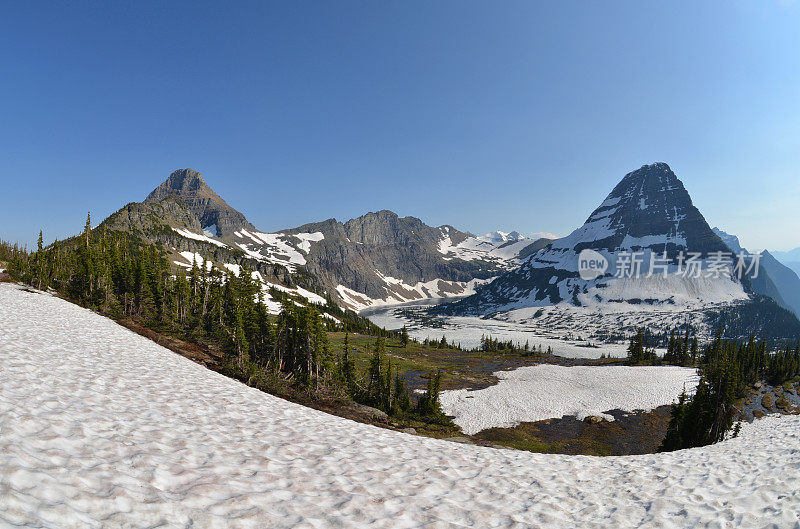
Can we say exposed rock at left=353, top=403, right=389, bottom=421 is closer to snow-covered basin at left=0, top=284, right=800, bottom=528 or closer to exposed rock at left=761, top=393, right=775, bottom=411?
snow-covered basin at left=0, top=284, right=800, bottom=528

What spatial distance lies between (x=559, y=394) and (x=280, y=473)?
8968cm

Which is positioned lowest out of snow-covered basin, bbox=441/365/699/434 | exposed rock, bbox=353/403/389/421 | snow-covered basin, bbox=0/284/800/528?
snow-covered basin, bbox=441/365/699/434

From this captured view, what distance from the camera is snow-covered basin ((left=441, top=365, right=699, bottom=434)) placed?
217 feet

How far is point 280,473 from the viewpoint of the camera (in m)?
7.49

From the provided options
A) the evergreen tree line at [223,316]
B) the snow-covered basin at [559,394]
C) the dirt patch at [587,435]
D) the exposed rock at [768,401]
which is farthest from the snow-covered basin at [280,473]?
the exposed rock at [768,401]

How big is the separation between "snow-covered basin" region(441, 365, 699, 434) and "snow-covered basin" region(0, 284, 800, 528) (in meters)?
52.0

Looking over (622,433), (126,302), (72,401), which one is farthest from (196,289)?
(622,433)

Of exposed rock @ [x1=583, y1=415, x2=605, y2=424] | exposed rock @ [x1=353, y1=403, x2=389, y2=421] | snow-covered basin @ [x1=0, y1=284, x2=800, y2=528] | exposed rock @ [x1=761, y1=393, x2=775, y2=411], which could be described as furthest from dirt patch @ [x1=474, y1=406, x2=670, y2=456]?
snow-covered basin @ [x1=0, y1=284, x2=800, y2=528]

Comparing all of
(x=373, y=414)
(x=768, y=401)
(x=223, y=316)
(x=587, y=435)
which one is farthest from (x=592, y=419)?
(x=223, y=316)

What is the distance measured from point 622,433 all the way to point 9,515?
77217 mm

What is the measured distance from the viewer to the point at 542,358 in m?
152

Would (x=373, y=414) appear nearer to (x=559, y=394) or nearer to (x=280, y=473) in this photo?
(x=280, y=473)

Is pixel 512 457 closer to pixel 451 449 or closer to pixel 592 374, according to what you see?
pixel 451 449

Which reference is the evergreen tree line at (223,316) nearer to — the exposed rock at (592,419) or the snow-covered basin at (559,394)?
the snow-covered basin at (559,394)
